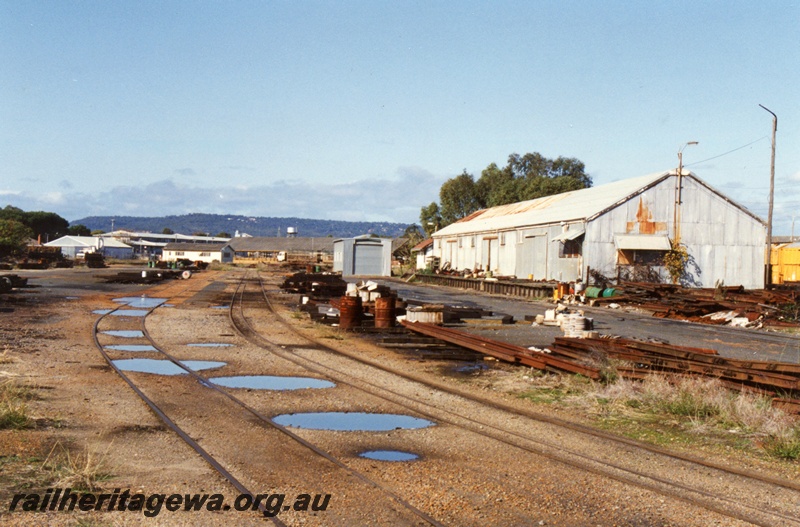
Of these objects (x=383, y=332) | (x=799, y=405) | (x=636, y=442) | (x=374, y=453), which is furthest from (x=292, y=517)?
(x=383, y=332)

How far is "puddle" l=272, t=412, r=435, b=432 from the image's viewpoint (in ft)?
29.4

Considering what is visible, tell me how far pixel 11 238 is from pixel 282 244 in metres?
70.8

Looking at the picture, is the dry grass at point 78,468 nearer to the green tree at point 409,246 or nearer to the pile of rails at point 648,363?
the pile of rails at point 648,363

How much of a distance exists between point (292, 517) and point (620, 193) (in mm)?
37009

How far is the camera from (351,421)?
367 inches

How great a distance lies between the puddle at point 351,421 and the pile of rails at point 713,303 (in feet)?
61.6

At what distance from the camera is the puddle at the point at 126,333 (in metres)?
17.7

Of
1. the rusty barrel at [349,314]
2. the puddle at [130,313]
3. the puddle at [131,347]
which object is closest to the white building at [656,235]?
the rusty barrel at [349,314]

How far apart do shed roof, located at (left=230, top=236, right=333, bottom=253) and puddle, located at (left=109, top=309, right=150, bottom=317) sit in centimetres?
11427

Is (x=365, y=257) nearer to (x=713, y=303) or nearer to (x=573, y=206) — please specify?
(x=573, y=206)

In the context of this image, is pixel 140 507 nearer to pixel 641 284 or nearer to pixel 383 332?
pixel 383 332

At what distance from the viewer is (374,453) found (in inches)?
303

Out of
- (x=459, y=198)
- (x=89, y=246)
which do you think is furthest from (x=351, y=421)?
(x=89, y=246)

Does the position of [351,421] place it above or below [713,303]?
below
